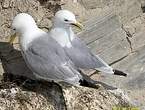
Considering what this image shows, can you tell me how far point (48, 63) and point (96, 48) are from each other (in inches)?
25.8

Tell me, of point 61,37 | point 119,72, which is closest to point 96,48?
point 119,72

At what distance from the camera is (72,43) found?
11.9ft

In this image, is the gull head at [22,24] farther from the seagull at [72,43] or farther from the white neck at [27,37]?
the seagull at [72,43]

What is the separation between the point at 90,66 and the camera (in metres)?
3.63

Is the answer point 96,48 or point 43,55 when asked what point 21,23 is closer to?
point 43,55

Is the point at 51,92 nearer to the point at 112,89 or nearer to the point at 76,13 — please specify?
the point at 112,89

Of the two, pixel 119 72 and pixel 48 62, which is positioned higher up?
pixel 48 62

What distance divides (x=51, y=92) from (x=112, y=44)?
2.48 ft

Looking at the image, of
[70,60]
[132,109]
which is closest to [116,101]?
[132,109]

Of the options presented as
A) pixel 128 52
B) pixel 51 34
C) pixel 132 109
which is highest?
pixel 51 34

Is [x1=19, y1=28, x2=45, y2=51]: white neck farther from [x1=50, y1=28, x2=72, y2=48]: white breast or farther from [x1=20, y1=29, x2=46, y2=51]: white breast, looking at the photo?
[x1=50, y1=28, x2=72, y2=48]: white breast

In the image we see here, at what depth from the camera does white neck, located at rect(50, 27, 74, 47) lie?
358 centimetres

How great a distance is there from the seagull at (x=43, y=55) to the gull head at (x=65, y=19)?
11 centimetres

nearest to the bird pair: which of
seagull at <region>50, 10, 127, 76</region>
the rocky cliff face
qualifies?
seagull at <region>50, 10, 127, 76</region>
